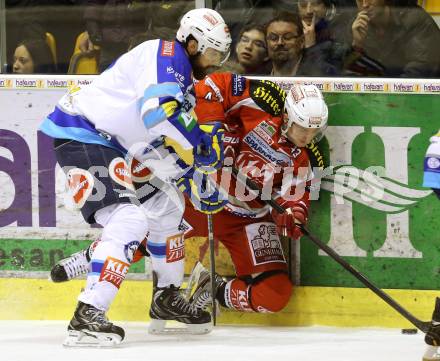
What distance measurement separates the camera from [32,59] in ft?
18.8

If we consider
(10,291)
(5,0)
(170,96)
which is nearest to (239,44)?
(170,96)

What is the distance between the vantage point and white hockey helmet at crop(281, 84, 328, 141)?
5168mm

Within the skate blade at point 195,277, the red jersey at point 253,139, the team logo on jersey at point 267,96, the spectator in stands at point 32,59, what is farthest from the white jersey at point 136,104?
the skate blade at point 195,277

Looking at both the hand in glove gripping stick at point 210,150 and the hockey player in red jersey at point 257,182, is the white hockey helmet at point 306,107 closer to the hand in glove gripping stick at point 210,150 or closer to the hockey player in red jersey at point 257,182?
the hockey player in red jersey at point 257,182

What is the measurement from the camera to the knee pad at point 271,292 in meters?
5.33

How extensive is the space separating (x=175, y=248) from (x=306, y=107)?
0.86 meters

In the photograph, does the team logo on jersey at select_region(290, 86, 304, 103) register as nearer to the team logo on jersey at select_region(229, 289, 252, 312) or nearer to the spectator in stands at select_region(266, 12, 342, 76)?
the spectator in stands at select_region(266, 12, 342, 76)

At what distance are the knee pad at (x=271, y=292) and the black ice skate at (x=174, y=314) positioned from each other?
9.4 inches

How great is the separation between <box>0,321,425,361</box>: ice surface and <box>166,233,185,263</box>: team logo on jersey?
0.35 m

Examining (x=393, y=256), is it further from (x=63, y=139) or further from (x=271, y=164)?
(x=63, y=139)

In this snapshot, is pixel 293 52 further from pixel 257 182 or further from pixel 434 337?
pixel 434 337

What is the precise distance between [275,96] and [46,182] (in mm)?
1181

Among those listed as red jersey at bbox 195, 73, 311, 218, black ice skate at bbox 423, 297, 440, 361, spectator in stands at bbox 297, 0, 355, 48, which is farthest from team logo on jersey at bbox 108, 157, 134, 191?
black ice skate at bbox 423, 297, 440, 361

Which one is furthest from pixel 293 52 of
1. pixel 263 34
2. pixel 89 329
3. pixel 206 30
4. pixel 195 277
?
pixel 89 329
